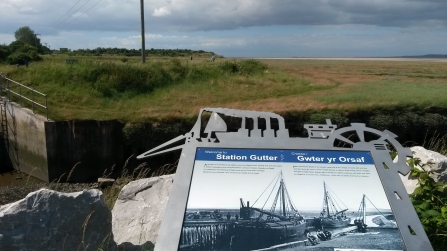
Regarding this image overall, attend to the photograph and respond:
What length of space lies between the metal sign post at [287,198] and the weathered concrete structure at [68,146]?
15.1m

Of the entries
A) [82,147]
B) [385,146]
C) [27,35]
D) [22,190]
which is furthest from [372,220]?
[27,35]

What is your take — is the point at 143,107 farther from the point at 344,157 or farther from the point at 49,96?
the point at 344,157

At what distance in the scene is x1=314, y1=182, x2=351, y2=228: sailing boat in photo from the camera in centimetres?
286

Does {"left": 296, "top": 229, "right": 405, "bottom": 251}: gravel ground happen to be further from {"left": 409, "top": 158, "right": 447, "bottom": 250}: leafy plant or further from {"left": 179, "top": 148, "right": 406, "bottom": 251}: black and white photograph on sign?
{"left": 409, "top": 158, "right": 447, "bottom": 250}: leafy plant

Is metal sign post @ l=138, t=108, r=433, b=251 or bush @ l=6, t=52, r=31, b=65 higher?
metal sign post @ l=138, t=108, r=433, b=251

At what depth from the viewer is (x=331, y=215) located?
2.89m

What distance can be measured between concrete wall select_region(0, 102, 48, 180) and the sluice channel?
51.4ft

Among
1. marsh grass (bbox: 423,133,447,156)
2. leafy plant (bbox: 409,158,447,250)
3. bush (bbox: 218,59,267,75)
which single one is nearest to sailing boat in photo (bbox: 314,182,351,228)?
leafy plant (bbox: 409,158,447,250)

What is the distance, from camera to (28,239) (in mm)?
3543

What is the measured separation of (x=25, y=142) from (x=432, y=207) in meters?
17.5

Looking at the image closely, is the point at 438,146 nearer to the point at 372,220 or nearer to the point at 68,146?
the point at 372,220

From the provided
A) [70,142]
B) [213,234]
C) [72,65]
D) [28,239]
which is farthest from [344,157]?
[72,65]

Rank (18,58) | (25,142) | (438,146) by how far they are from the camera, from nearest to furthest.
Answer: (438,146) → (25,142) → (18,58)

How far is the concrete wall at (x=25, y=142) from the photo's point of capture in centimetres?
1764
